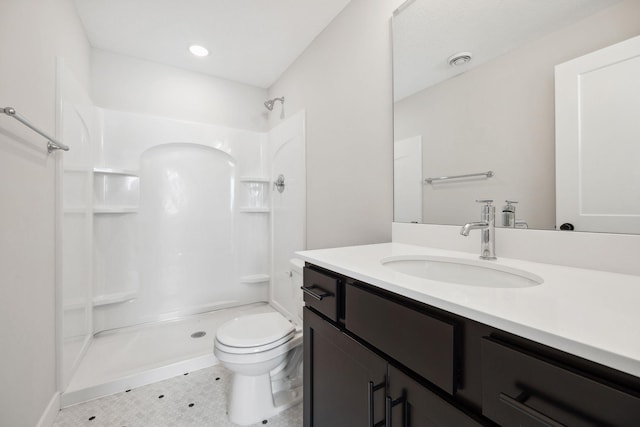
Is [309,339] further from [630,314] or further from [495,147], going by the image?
[495,147]

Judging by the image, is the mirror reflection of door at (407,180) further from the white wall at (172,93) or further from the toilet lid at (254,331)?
the white wall at (172,93)

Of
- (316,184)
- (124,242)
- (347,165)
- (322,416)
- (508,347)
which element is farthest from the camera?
(124,242)

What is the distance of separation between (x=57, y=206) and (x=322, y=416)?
169 cm

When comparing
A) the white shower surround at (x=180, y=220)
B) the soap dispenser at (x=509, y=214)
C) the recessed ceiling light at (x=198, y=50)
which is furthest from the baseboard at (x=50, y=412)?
the recessed ceiling light at (x=198, y=50)

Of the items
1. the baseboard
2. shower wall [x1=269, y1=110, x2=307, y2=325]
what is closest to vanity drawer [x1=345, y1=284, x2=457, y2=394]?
shower wall [x1=269, y1=110, x2=307, y2=325]

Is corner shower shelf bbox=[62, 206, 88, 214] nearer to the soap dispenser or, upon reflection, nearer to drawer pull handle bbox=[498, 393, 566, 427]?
drawer pull handle bbox=[498, 393, 566, 427]

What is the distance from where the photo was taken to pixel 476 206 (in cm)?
108

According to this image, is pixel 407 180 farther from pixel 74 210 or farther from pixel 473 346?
pixel 74 210

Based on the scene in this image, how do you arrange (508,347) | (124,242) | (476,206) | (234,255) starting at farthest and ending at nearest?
1. (234,255)
2. (124,242)
3. (476,206)
4. (508,347)

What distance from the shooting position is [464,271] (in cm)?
99

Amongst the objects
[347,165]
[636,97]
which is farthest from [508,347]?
[347,165]

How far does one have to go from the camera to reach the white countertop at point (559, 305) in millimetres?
371

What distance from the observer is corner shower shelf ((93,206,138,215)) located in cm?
213

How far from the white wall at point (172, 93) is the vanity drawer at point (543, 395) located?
114 inches
